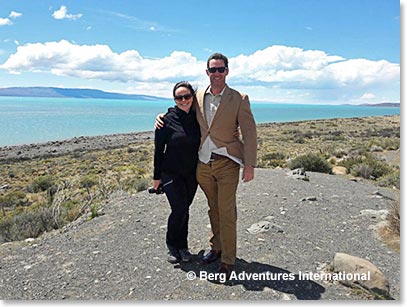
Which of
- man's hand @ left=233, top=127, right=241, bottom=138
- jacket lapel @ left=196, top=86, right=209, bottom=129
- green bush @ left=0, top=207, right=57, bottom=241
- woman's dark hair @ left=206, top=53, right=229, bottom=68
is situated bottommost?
green bush @ left=0, top=207, right=57, bottom=241

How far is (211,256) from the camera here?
3.92 metres

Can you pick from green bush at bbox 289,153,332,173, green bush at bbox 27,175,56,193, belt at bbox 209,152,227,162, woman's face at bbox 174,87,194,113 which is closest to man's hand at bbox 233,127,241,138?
belt at bbox 209,152,227,162

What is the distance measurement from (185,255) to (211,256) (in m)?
0.27

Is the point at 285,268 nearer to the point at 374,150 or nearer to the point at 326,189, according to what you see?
the point at 326,189

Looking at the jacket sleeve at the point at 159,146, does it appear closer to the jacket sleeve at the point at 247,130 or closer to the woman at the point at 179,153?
the woman at the point at 179,153

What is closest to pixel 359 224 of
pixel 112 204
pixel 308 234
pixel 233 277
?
pixel 308 234

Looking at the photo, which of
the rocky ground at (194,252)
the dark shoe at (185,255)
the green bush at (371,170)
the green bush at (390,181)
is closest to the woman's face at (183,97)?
the dark shoe at (185,255)

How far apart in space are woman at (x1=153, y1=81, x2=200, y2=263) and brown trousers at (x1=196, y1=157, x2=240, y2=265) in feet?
0.52

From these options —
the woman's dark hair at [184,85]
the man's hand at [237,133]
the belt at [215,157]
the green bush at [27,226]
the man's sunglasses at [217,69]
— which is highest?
the man's sunglasses at [217,69]

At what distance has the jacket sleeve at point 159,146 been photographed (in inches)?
142

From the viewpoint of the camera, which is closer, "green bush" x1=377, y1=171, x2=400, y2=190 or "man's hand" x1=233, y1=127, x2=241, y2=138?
"man's hand" x1=233, y1=127, x2=241, y2=138

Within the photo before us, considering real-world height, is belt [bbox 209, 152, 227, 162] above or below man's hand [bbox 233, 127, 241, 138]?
below

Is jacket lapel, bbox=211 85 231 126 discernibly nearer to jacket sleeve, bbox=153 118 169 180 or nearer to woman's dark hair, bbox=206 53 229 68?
woman's dark hair, bbox=206 53 229 68

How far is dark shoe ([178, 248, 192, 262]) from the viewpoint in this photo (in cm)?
391
